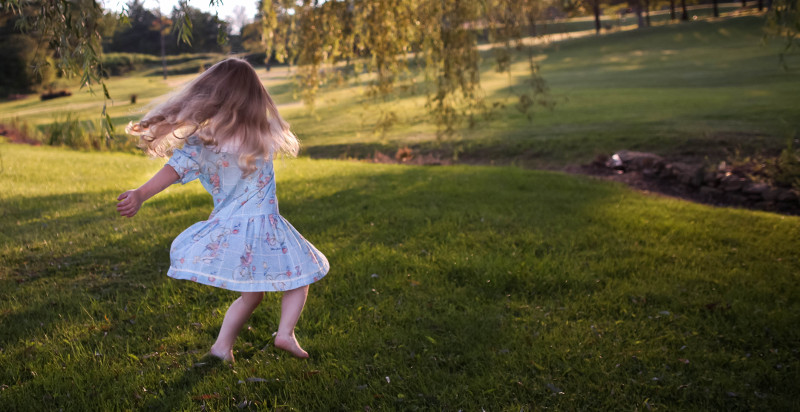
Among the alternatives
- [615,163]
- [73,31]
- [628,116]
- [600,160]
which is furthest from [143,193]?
[628,116]

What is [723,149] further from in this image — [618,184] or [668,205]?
[668,205]

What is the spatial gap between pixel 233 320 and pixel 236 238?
485mm

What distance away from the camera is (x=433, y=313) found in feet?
12.6

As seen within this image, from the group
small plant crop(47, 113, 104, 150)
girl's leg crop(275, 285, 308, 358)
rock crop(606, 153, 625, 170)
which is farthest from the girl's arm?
small plant crop(47, 113, 104, 150)

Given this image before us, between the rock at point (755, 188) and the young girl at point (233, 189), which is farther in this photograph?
the rock at point (755, 188)

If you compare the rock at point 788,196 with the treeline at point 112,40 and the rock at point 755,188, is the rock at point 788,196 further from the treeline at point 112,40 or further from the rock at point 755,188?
the treeline at point 112,40

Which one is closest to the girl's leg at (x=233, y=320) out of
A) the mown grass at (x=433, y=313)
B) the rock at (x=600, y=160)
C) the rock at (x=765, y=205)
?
the mown grass at (x=433, y=313)

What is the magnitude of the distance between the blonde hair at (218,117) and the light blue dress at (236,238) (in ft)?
0.23

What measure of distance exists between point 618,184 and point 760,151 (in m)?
3.51

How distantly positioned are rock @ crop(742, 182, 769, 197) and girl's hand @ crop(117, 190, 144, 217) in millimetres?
9216

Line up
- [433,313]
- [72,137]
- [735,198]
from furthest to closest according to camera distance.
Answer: [72,137]
[735,198]
[433,313]

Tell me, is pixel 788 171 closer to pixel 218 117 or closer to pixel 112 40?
pixel 218 117

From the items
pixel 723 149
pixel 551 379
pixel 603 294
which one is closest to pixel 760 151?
pixel 723 149

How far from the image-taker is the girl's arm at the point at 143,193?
95.7 inches
